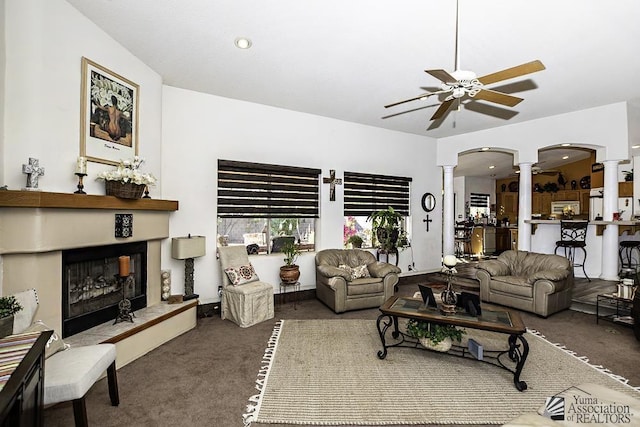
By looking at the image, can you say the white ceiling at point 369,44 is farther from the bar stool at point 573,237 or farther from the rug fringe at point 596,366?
the rug fringe at point 596,366

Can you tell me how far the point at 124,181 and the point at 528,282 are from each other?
524 cm

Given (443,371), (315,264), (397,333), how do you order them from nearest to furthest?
(443,371), (397,333), (315,264)

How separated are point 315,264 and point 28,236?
3.67 metres

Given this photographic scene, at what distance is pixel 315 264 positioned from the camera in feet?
17.4

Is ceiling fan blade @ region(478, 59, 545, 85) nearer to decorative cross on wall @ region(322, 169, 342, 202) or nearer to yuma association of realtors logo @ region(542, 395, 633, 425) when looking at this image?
yuma association of realtors logo @ region(542, 395, 633, 425)

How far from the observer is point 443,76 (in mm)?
2508

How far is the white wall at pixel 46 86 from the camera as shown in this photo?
95.0 inches

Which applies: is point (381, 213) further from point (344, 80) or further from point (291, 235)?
point (344, 80)

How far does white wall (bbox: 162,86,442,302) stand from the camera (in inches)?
170

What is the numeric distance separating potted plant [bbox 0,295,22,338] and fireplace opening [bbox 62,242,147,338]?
0.94m

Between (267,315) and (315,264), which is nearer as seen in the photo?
(267,315)

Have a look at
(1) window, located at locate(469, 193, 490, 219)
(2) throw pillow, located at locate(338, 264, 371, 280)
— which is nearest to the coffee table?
(2) throw pillow, located at locate(338, 264, 371, 280)

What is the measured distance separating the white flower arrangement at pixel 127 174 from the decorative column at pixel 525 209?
6357 mm

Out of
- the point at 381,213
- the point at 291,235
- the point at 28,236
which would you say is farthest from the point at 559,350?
the point at 28,236
